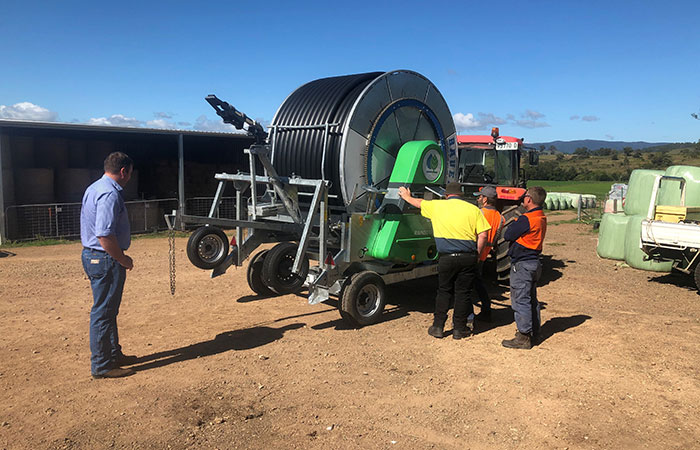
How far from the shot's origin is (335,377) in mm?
5297

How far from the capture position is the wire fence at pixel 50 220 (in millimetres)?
13875

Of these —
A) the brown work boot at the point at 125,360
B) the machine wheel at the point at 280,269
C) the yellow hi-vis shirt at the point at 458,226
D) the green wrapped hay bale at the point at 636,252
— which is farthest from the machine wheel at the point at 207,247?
the green wrapped hay bale at the point at 636,252

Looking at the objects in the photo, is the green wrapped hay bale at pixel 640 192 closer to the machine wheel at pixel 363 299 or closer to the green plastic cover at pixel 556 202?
the machine wheel at pixel 363 299

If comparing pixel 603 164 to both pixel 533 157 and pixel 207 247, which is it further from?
pixel 207 247

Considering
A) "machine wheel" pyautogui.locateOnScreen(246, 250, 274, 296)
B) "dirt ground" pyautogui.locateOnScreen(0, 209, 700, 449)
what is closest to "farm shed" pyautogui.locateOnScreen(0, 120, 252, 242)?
"dirt ground" pyautogui.locateOnScreen(0, 209, 700, 449)

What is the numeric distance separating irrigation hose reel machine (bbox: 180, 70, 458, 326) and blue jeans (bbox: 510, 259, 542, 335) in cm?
164

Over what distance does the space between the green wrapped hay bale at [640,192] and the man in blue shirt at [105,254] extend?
11079 millimetres

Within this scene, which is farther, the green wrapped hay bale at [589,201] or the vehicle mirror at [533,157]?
the green wrapped hay bale at [589,201]

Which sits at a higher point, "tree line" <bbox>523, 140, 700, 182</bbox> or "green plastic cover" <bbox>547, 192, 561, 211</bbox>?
"tree line" <bbox>523, 140, 700, 182</bbox>

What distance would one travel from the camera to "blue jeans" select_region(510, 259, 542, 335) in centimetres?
614

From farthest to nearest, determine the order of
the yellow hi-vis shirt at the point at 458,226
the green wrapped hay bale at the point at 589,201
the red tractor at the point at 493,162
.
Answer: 1. the green wrapped hay bale at the point at 589,201
2. the red tractor at the point at 493,162
3. the yellow hi-vis shirt at the point at 458,226

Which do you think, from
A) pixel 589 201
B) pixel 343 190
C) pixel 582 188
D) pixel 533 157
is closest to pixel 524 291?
pixel 343 190

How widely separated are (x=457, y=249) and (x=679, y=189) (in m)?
7.81

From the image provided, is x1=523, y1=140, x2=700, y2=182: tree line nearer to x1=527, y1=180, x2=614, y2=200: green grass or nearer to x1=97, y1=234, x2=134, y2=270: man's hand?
x1=527, y1=180, x2=614, y2=200: green grass
